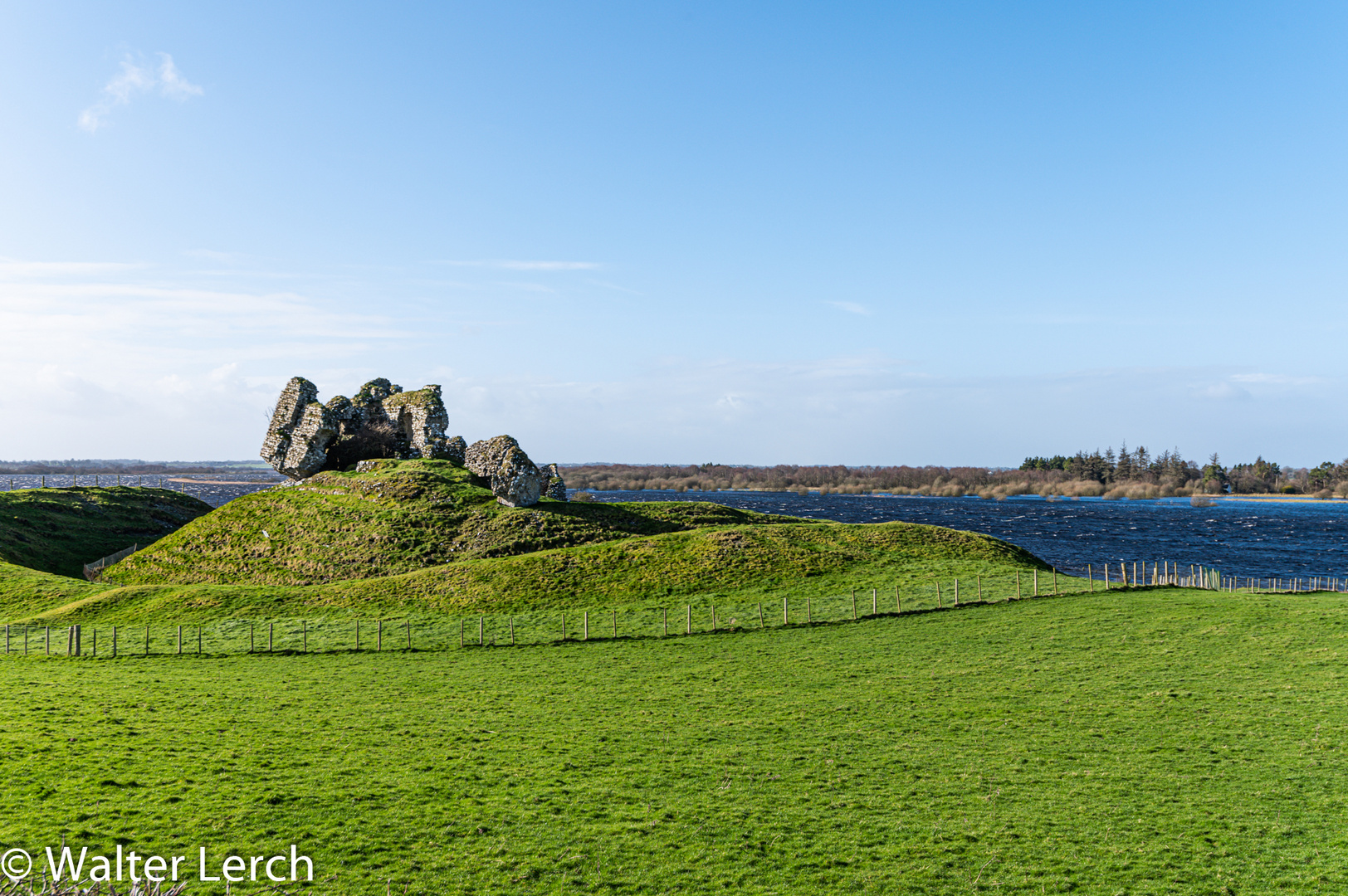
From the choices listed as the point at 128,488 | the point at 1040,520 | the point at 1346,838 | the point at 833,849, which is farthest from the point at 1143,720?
the point at 1040,520

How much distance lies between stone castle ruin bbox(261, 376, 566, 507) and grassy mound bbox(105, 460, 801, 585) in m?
3.08

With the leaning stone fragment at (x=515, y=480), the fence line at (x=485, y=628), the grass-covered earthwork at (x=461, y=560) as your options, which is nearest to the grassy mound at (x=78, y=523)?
the grass-covered earthwork at (x=461, y=560)

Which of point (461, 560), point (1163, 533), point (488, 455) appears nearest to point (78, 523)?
point (488, 455)

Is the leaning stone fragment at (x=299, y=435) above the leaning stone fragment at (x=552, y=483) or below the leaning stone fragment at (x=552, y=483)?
above

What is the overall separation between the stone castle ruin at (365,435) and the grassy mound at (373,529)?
10.1 ft

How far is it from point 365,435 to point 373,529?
59.9 ft

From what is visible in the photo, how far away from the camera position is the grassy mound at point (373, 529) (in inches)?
2116

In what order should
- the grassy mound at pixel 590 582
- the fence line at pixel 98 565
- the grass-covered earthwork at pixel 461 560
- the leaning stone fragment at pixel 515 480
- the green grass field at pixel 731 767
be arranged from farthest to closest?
the fence line at pixel 98 565, the leaning stone fragment at pixel 515 480, the grass-covered earthwork at pixel 461 560, the grassy mound at pixel 590 582, the green grass field at pixel 731 767

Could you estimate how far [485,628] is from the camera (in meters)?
41.1

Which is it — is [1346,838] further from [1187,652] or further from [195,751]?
[195,751]

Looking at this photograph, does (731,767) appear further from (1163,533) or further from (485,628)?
(1163,533)

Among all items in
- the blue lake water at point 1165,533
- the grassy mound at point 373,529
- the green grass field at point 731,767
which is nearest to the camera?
the green grass field at point 731,767

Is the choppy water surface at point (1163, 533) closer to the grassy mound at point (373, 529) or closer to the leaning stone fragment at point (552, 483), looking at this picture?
the grassy mound at point (373, 529)

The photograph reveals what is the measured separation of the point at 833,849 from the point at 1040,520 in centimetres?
15452
